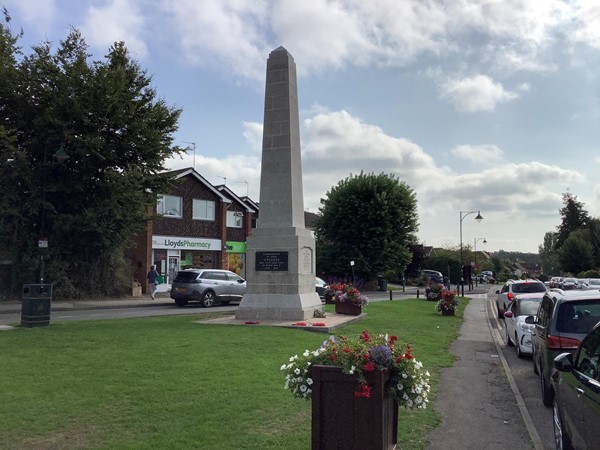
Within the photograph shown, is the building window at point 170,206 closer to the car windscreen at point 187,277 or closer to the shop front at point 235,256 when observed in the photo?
the shop front at point 235,256

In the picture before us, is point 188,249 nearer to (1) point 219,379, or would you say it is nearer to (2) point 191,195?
(2) point 191,195

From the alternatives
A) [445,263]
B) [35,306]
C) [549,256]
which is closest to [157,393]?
[35,306]

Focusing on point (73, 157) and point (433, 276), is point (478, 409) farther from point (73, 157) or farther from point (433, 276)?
point (433, 276)

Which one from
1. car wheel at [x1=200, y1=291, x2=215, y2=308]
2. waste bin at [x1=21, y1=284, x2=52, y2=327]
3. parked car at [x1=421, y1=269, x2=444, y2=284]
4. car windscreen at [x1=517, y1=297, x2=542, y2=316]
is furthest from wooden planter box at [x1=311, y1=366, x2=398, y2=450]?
parked car at [x1=421, y1=269, x2=444, y2=284]

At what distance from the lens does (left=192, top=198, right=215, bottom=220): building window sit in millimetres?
38812

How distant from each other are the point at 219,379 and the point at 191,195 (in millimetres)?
31690

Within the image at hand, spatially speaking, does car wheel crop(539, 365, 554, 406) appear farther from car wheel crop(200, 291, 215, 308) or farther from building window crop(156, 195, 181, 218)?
building window crop(156, 195, 181, 218)

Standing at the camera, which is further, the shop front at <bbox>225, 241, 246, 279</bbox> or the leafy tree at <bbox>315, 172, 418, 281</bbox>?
the leafy tree at <bbox>315, 172, 418, 281</bbox>

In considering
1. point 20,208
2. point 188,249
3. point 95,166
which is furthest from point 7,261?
point 188,249

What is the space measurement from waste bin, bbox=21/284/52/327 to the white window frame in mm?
22185

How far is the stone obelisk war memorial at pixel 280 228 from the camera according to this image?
1600cm

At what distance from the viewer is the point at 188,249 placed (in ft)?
126

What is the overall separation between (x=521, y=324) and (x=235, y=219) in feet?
106

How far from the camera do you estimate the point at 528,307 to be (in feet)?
45.6
